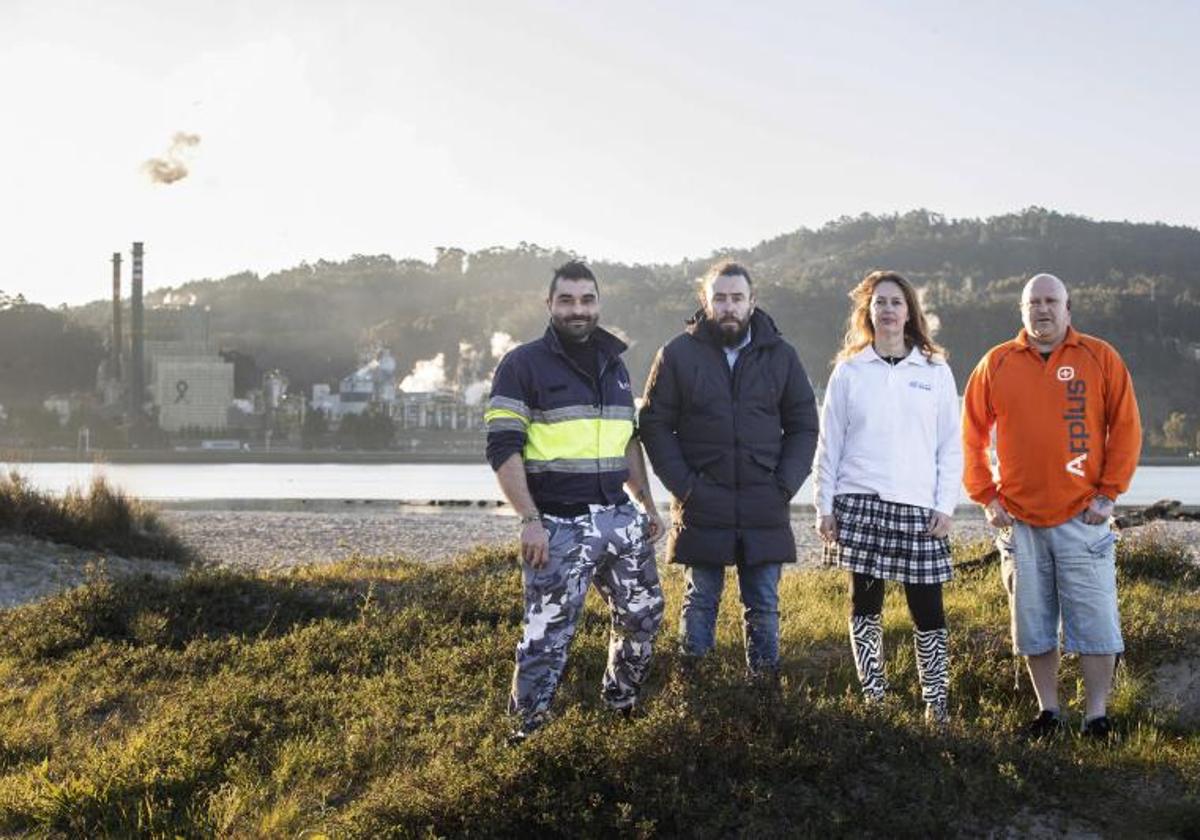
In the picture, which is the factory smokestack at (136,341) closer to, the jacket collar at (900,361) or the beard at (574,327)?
the beard at (574,327)

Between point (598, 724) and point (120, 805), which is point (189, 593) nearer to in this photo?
point (120, 805)

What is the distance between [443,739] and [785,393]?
205 cm

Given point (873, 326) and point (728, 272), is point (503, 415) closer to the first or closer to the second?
point (728, 272)

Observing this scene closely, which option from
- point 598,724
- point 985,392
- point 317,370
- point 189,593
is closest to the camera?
point 598,724

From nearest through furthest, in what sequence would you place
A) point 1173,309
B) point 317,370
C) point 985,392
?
point 985,392, point 1173,309, point 317,370

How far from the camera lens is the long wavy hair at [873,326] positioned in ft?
16.9

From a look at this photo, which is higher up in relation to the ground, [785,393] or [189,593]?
[785,393]

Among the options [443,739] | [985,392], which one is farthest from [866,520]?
[443,739]

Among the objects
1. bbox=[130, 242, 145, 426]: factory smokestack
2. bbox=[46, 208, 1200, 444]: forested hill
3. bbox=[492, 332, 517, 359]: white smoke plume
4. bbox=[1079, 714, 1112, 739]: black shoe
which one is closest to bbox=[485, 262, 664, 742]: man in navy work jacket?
bbox=[1079, 714, 1112, 739]: black shoe

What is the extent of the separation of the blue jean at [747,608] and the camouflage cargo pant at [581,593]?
246 mm

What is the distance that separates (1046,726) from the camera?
201 inches

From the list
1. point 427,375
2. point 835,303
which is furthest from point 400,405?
point 835,303

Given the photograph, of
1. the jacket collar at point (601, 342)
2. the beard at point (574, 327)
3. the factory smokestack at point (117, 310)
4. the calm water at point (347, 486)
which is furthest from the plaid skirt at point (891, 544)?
the factory smokestack at point (117, 310)

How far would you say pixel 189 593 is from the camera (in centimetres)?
909
